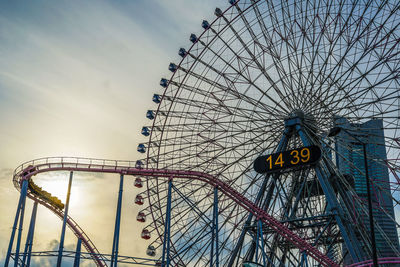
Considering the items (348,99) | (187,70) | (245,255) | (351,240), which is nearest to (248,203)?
(245,255)

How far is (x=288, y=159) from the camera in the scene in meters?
28.8

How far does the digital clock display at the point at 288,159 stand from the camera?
2797cm

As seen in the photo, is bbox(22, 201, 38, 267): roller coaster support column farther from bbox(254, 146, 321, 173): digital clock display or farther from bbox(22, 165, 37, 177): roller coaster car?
bbox(254, 146, 321, 173): digital clock display

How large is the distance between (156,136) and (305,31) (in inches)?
507

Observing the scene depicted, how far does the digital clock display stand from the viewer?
91.8ft

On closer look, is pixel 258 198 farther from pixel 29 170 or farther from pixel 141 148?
pixel 29 170

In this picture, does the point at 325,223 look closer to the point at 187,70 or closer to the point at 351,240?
the point at 351,240

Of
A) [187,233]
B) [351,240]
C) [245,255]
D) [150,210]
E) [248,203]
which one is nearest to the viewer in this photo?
[351,240]

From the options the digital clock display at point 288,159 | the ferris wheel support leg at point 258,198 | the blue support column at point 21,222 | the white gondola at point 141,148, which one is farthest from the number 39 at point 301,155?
the blue support column at point 21,222

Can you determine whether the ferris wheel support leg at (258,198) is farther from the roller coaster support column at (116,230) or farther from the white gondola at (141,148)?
the white gondola at (141,148)

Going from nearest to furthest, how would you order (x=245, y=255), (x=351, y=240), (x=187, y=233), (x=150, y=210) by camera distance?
1. (x=351, y=240)
2. (x=245, y=255)
3. (x=187, y=233)
4. (x=150, y=210)

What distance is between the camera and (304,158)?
28.2 metres

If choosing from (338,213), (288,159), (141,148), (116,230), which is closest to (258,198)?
(288,159)

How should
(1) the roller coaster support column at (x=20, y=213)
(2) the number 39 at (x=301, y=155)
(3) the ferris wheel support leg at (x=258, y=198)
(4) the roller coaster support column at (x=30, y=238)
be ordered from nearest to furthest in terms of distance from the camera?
1. (1) the roller coaster support column at (x=20, y=213)
2. (2) the number 39 at (x=301, y=155)
3. (4) the roller coaster support column at (x=30, y=238)
4. (3) the ferris wheel support leg at (x=258, y=198)
